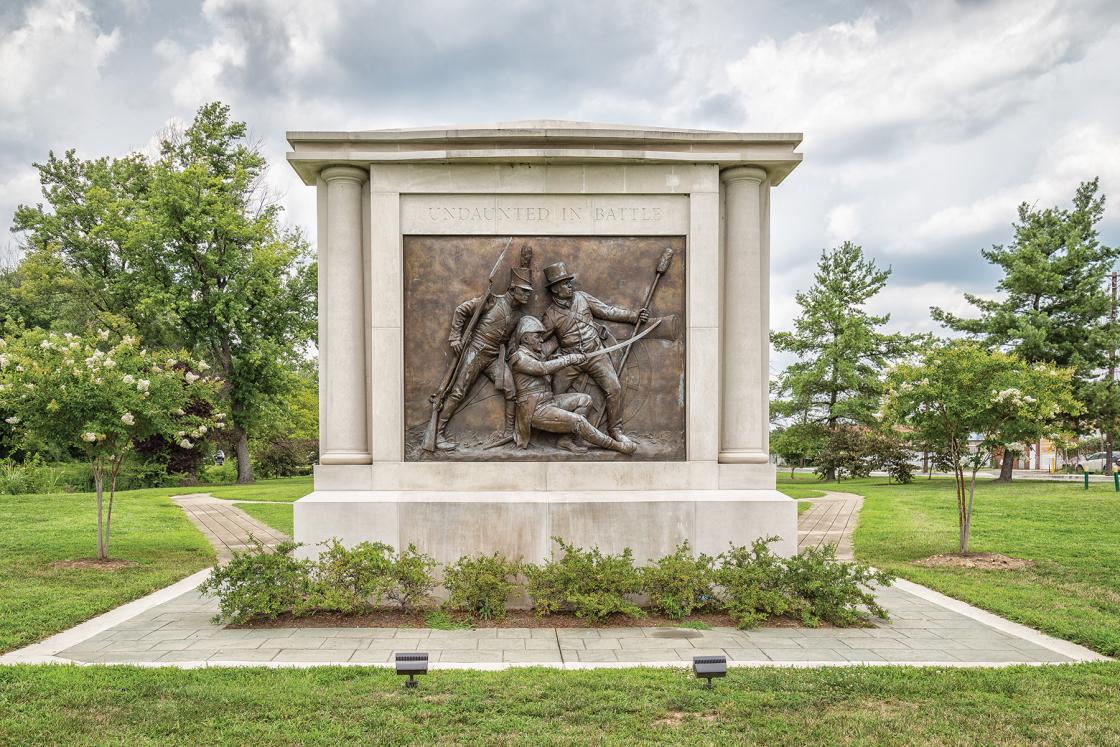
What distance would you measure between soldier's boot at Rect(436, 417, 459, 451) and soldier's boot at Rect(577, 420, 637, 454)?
174cm

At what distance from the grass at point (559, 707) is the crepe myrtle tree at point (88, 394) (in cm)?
669

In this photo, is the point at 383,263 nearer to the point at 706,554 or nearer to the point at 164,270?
the point at 706,554

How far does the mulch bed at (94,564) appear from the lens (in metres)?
13.1

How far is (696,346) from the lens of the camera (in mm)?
10820

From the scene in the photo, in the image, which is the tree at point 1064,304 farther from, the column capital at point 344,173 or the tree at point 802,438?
the column capital at point 344,173

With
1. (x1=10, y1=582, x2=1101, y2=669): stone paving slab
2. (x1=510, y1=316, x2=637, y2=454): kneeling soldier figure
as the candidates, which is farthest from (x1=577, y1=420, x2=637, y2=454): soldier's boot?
(x1=10, y1=582, x2=1101, y2=669): stone paving slab

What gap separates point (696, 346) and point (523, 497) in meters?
3.15

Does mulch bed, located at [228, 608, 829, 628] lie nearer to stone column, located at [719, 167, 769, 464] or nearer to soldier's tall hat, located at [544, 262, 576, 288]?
stone column, located at [719, 167, 769, 464]

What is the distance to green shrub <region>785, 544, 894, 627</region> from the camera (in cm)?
920

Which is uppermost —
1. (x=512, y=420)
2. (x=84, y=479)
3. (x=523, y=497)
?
(x=512, y=420)

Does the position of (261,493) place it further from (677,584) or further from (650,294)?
(677,584)

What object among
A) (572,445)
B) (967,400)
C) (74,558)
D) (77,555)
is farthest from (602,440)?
(77,555)

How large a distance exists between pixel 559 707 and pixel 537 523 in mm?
3934

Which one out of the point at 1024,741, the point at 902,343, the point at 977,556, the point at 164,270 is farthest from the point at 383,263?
the point at 902,343
